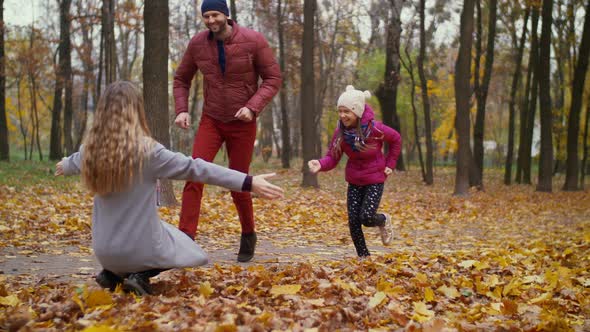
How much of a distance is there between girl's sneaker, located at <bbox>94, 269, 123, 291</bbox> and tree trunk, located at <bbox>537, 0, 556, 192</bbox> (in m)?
19.1

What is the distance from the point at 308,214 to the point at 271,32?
25.1 metres

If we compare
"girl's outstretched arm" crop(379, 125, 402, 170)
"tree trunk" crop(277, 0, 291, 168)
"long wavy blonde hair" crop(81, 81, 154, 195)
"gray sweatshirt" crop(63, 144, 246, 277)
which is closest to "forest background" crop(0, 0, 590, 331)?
"gray sweatshirt" crop(63, 144, 246, 277)

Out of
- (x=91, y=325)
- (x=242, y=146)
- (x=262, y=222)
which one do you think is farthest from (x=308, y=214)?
(x=91, y=325)

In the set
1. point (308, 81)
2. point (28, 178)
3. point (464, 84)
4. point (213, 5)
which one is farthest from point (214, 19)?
point (28, 178)

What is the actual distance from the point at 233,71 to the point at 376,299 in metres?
2.70

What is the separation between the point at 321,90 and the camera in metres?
37.7

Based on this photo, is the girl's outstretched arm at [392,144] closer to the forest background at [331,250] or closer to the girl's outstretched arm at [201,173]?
the forest background at [331,250]

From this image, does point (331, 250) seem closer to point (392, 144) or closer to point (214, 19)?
point (392, 144)

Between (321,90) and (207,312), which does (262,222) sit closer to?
(207,312)

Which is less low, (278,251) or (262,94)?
(262,94)

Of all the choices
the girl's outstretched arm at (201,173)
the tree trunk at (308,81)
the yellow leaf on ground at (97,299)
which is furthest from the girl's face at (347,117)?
the tree trunk at (308,81)

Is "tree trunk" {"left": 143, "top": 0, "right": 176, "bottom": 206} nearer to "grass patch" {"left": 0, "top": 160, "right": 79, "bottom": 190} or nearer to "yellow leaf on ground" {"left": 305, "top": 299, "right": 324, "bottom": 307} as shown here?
"grass patch" {"left": 0, "top": 160, "right": 79, "bottom": 190}

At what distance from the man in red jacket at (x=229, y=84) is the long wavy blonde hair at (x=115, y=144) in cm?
154

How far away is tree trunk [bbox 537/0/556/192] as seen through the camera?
66.7 ft
